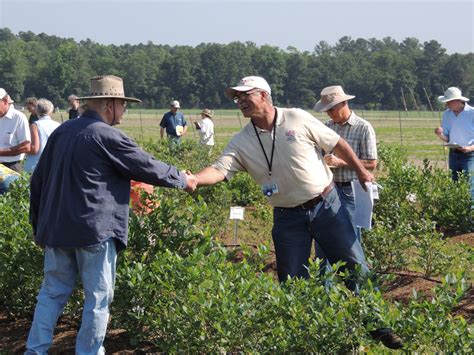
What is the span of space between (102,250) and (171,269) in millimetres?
407

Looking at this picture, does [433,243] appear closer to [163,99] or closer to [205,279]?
[205,279]

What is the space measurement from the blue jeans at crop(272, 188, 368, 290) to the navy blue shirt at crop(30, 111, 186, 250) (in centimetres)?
105

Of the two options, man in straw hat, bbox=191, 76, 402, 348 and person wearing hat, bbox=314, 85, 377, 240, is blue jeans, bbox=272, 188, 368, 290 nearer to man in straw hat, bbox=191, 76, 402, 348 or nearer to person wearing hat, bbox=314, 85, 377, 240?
man in straw hat, bbox=191, 76, 402, 348

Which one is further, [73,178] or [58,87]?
[58,87]

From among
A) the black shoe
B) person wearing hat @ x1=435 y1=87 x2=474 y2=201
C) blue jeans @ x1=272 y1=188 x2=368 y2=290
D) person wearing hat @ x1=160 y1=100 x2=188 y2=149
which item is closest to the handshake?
blue jeans @ x1=272 y1=188 x2=368 y2=290

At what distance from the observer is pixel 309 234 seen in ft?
17.9

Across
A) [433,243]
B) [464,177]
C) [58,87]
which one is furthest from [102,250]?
[58,87]

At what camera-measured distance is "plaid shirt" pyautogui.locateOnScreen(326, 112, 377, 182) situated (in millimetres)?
6391

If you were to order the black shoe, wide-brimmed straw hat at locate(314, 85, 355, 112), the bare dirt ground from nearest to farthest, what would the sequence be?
the black shoe < the bare dirt ground < wide-brimmed straw hat at locate(314, 85, 355, 112)

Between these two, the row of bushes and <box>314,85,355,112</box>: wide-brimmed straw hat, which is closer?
the row of bushes

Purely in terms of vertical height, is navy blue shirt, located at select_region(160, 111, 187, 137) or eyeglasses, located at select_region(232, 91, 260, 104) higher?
eyeglasses, located at select_region(232, 91, 260, 104)

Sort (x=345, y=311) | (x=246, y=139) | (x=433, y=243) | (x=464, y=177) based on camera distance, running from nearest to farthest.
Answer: (x=345, y=311), (x=246, y=139), (x=433, y=243), (x=464, y=177)

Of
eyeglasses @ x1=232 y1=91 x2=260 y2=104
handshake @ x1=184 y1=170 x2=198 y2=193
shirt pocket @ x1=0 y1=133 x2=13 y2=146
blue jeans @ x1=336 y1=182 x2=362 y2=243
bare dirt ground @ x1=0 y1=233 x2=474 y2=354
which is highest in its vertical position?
eyeglasses @ x1=232 y1=91 x2=260 y2=104

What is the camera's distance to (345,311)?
14.1 ft
